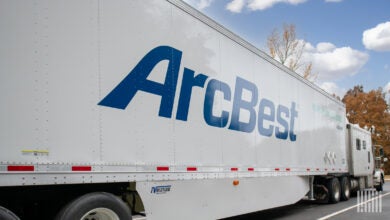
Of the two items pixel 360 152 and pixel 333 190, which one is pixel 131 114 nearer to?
pixel 333 190

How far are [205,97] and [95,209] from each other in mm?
3061

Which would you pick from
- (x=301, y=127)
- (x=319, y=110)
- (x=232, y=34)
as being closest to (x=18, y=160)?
(x=232, y=34)

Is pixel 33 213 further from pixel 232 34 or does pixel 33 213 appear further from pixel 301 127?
pixel 301 127

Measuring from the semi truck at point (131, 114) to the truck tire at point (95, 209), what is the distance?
13 mm

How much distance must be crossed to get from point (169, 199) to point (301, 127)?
643 cm

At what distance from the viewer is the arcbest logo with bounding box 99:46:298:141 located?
548 centimetres

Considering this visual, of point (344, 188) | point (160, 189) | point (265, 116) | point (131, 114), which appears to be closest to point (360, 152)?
point (344, 188)

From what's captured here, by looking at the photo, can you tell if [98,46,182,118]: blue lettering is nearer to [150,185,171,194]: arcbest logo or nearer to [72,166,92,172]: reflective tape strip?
[72,166,92,172]: reflective tape strip

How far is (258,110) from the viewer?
29.7ft

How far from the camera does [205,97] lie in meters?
7.15

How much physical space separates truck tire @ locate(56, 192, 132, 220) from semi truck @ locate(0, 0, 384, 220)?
0.04 ft

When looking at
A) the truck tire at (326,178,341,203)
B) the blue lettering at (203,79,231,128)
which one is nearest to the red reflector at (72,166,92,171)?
the blue lettering at (203,79,231,128)

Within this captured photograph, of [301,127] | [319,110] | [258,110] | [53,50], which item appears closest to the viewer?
[53,50]

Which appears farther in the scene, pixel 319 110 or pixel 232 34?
pixel 319 110
